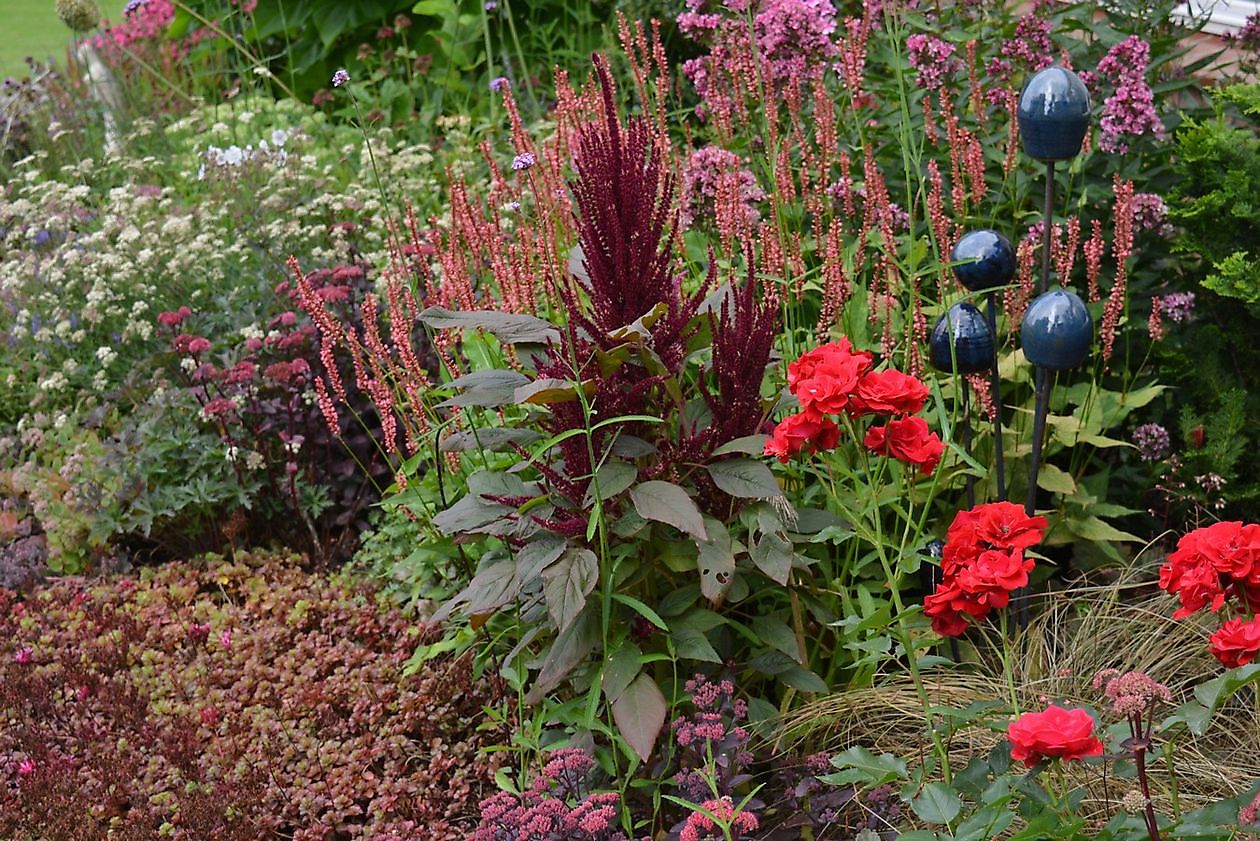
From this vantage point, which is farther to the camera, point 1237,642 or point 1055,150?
point 1055,150

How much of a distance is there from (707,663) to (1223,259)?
6.19 feet

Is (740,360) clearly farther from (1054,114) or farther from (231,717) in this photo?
(231,717)

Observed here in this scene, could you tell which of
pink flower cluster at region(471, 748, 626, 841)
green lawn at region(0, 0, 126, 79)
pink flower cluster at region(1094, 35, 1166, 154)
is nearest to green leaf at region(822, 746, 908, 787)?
pink flower cluster at region(471, 748, 626, 841)

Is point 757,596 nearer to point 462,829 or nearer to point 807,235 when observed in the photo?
point 462,829

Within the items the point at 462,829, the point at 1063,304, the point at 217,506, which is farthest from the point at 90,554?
the point at 1063,304

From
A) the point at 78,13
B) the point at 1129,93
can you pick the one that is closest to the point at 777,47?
the point at 1129,93

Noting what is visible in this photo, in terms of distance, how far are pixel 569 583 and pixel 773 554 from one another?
0.42 m

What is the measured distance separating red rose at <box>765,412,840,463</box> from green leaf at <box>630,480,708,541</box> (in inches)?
7.9

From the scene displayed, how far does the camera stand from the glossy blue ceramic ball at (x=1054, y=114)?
2703mm

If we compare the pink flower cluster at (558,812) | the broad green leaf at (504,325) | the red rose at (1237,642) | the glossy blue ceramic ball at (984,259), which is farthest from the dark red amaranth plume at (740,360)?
the red rose at (1237,642)

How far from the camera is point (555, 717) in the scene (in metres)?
2.92

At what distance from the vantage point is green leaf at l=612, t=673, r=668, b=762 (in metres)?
2.61

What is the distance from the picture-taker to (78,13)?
266 inches

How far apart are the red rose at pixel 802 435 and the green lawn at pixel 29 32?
10.2 metres
